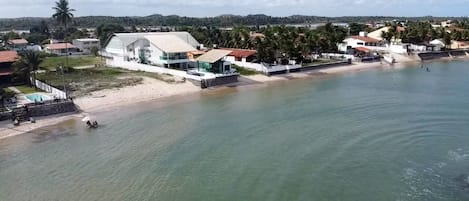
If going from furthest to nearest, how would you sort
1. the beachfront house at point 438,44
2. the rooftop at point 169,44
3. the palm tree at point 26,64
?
the beachfront house at point 438,44 < the rooftop at point 169,44 < the palm tree at point 26,64

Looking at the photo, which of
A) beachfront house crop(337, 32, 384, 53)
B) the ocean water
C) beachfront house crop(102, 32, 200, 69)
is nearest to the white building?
beachfront house crop(102, 32, 200, 69)

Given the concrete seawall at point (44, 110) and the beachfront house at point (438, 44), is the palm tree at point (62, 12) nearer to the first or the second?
the concrete seawall at point (44, 110)

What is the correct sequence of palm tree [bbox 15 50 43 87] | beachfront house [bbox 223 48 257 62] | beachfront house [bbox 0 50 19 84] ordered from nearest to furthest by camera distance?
palm tree [bbox 15 50 43 87] < beachfront house [bbox 0 50 19 84] < beachfront house [bbox 223 48 257 62]

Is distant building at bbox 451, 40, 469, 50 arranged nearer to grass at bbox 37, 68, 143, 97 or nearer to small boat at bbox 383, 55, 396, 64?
small boat at bbox 383, 55, 396, 64

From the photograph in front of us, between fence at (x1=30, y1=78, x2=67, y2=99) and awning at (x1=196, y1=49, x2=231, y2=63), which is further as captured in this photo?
awning at (x1=196, y1=49, x2=231, y2=63)

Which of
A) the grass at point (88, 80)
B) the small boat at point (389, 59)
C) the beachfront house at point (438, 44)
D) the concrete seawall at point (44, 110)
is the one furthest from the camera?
the beachfront house at point (438, 44)

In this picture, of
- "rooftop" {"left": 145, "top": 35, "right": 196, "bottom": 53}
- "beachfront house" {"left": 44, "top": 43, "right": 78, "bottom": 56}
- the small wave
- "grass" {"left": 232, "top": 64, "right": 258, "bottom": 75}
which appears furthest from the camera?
"beachfront house" {"left": 44, "top": 43, "right": 78, "bottom": 56}

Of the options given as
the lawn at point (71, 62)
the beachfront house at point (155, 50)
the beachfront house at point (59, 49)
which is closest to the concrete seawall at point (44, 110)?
the beachfront house at point (155, 50)

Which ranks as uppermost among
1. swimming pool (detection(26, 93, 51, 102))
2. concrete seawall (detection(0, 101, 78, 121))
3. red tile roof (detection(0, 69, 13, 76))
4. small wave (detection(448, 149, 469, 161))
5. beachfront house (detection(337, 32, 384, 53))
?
beachfront house (detection(337, 32, 384, 53))
